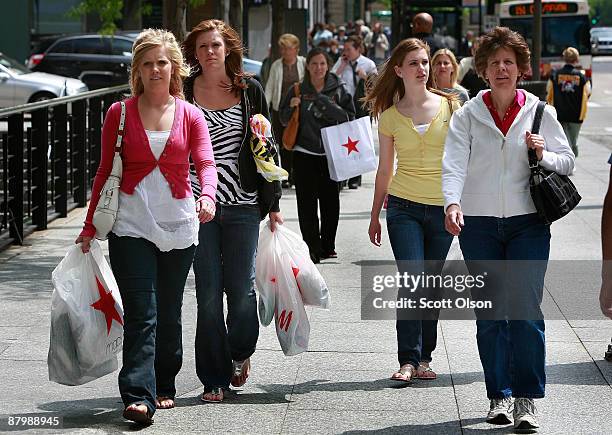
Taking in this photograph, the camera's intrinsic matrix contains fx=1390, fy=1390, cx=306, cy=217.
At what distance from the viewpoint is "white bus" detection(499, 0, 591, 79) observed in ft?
130

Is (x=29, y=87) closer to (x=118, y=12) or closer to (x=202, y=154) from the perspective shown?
(x=118, y=12)

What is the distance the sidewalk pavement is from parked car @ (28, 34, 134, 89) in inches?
962

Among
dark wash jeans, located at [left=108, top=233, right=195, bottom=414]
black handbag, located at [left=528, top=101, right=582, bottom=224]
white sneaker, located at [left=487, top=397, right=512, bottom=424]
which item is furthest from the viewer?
white sneaker, located at [left=487, top=397, right=512, bottom=424]

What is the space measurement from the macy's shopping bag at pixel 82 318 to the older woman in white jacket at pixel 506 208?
1521 millimetres

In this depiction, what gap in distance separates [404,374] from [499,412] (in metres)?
0.91

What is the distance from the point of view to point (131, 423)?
5875mm

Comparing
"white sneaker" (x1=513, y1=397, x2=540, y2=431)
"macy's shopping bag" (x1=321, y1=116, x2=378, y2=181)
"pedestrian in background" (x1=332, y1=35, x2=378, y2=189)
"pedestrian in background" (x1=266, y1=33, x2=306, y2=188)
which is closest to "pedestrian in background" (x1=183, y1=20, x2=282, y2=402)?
"white sneaker" (x1=513, y1=397, x2=540, y2=431)

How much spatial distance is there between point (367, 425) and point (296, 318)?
0.86 metres

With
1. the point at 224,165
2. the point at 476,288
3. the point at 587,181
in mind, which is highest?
the point at 224,165

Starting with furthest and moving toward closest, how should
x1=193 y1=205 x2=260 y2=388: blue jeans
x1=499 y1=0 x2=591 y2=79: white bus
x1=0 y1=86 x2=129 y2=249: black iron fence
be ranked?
x1=499 y1=0 x2=591 y2=79: white bus → x1=0 y1=86 x2=129 y2=249: black iron fence → x1=193 y1=205 x2=260 y2=388: blue jeans

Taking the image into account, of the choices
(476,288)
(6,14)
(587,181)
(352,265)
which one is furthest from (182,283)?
(6,14)

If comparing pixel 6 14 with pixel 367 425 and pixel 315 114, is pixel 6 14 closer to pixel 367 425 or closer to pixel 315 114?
pixel 315 114

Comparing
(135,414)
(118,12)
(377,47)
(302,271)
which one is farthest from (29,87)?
(135,414)

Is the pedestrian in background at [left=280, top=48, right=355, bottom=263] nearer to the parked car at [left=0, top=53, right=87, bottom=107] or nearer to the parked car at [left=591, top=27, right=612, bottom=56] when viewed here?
the parked car at [left=0, top=53, right=87, bottom=107]
